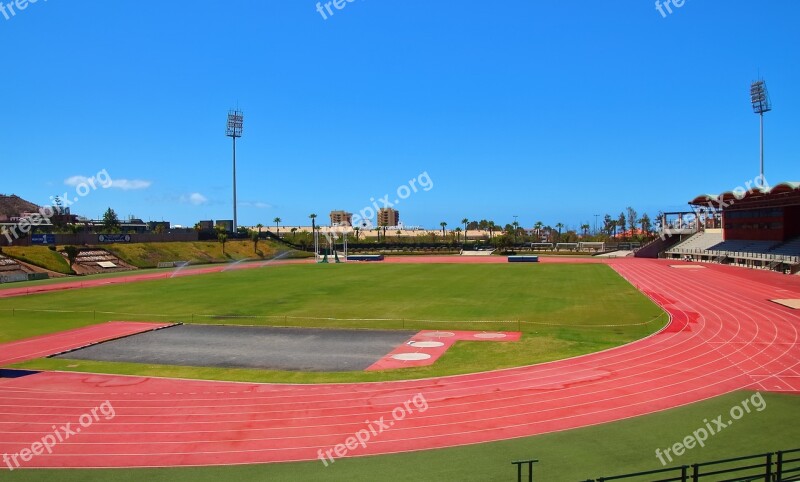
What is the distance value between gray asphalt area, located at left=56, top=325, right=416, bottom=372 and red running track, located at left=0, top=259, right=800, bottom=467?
3.48 meters

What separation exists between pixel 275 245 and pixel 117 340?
334ft

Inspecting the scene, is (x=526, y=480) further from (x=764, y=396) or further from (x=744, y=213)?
(x=744, y=213)

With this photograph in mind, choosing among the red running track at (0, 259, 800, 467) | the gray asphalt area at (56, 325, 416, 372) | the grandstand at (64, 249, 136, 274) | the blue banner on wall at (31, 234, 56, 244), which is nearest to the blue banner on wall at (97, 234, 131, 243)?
the grandstand at (64, 249, 136, 274)

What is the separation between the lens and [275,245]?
13375 centimetres

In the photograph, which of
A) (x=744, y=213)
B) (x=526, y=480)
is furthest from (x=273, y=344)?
(x=744, y=213)

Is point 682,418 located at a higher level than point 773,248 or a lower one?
lower

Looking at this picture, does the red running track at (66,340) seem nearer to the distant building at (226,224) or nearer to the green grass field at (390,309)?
the green grass field at (390,309)

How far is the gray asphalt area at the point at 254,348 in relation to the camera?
27.1 metres

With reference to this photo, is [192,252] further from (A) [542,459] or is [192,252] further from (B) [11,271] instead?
(A) [542,459]

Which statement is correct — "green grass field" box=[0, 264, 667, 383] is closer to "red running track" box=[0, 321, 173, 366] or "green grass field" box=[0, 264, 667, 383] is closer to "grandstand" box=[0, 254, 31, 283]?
"red running track" box=[0, 321, 173, 366]

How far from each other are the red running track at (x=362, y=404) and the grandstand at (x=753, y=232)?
4863cm

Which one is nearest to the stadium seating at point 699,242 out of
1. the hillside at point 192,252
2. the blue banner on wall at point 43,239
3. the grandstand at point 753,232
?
the grandstand at point 753,232

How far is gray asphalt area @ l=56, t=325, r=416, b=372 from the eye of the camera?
27.1 m

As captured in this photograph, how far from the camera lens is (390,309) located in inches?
A: 1716
